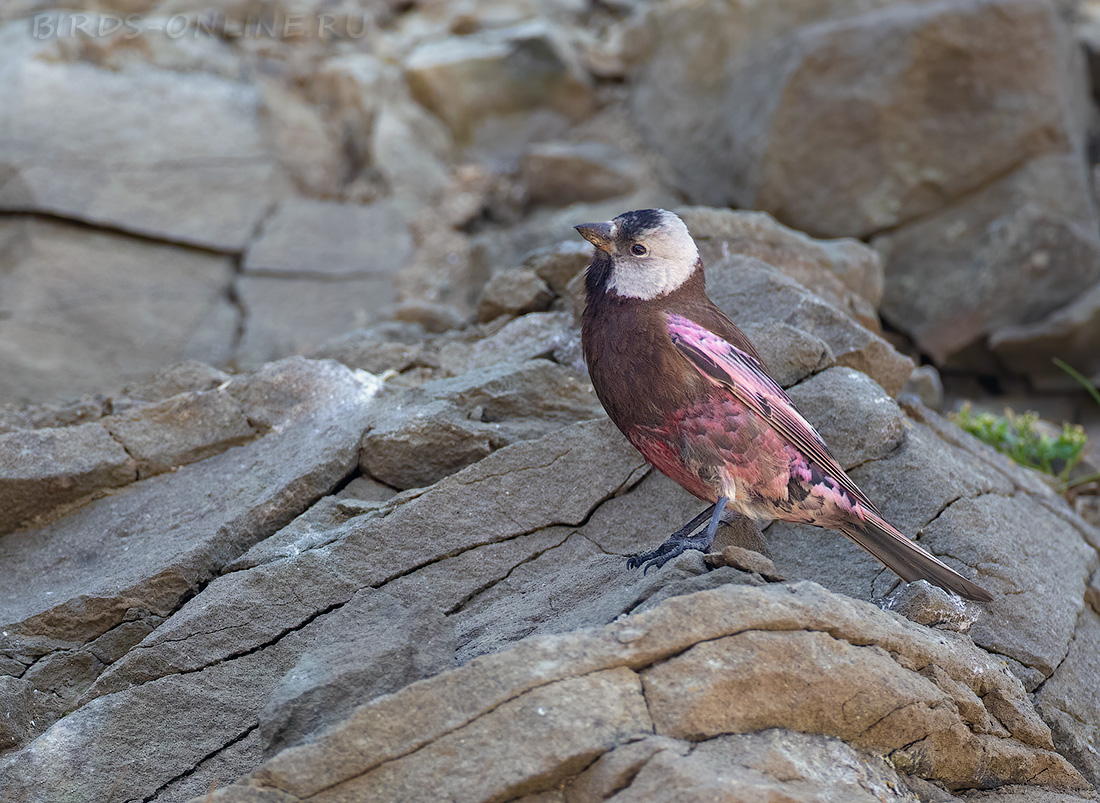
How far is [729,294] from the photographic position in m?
4.04

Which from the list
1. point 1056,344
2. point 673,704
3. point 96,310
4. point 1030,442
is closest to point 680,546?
point 673,704

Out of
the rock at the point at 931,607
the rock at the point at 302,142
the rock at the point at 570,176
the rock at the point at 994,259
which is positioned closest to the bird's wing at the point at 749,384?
the rock at the point at 931,607

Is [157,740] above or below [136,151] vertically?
below

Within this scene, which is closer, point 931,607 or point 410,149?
point 931,607

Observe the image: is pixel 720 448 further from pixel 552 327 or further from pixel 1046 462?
pixel 1046 462

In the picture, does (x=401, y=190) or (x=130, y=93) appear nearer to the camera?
(x=130, y=93)

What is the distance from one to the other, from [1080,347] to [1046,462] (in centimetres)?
169

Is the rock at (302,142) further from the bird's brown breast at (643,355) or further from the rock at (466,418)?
the bird's brown breast at (643,355)

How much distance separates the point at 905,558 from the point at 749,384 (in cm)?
68

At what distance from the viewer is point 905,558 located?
2885 mm

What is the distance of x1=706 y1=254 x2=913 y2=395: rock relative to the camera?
3.56 metres

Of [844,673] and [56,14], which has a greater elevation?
[56,14]

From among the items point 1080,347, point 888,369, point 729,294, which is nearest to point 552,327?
point 729,294

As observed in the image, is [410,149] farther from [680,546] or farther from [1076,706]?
[1076,706]
